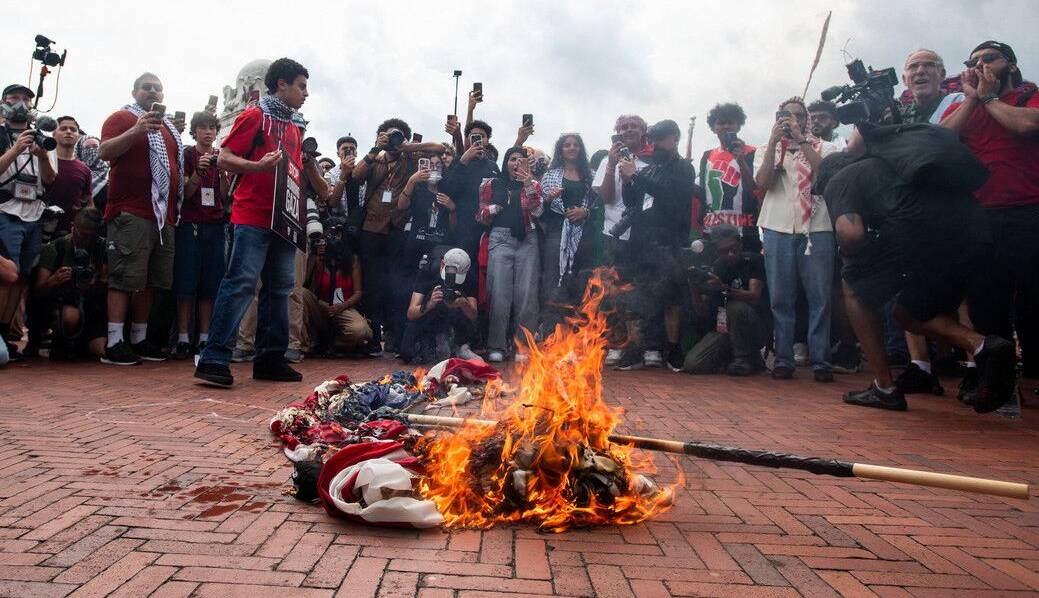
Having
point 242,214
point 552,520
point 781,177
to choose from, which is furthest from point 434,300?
point 552,520

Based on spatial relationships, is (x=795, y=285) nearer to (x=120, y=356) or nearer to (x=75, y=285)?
(x=120, y=356)

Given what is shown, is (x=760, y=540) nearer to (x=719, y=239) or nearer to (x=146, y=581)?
(x=146, y=581)

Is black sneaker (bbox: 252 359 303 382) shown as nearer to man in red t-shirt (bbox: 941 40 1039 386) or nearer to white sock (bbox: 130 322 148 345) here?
white sock (bbox: 130 322 148 345)

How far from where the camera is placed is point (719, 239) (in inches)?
303

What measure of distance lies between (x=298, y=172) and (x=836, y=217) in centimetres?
413

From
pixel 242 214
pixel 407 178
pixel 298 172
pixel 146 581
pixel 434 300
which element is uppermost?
pixel 407 178

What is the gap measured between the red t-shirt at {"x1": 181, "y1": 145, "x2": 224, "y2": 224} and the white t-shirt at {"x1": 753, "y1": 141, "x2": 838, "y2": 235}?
5387 millimetres

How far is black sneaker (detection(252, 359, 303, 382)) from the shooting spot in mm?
5906

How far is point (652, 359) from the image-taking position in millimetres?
8008

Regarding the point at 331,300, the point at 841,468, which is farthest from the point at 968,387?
the point at 331,300

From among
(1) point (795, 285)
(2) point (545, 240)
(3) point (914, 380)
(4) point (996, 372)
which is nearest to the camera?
(4) point (996, 372)

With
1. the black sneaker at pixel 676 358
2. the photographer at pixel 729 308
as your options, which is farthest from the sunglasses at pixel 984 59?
the black sneaker at pixel 676 358

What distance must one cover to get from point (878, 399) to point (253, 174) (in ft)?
16.1

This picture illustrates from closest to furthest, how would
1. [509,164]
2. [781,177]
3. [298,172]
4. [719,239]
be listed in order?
[298,172] < [781,177] < [719,239] < [509,164]
